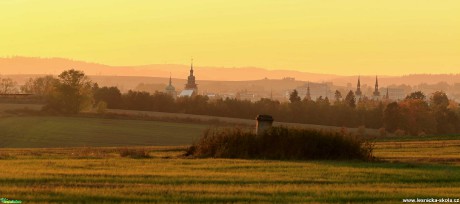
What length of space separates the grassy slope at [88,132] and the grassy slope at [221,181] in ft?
171

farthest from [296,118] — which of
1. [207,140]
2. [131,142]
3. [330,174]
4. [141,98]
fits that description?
[330,174]

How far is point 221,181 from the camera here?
72.9ft

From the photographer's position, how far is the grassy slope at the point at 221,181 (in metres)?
18.5

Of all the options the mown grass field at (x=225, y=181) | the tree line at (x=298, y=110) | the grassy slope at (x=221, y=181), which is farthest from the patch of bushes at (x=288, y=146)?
the tree line at (x=298, y=110)

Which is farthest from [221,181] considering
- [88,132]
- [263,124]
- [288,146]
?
[88,132]

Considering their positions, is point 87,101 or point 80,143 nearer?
point 80,143

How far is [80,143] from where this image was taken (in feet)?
271

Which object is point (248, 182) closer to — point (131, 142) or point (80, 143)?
point (80, 143)

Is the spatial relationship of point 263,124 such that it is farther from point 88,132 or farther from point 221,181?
point 88,132

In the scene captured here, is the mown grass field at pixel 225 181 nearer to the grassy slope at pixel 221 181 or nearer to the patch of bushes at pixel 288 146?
the grassy slope at pixel 221 181

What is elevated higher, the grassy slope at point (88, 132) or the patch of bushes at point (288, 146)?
the patch of bushes at point (288, 146)

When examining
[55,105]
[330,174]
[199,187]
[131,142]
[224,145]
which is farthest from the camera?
[55,105]

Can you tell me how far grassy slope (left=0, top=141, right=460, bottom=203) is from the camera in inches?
727

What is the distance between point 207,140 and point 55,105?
8611cm
